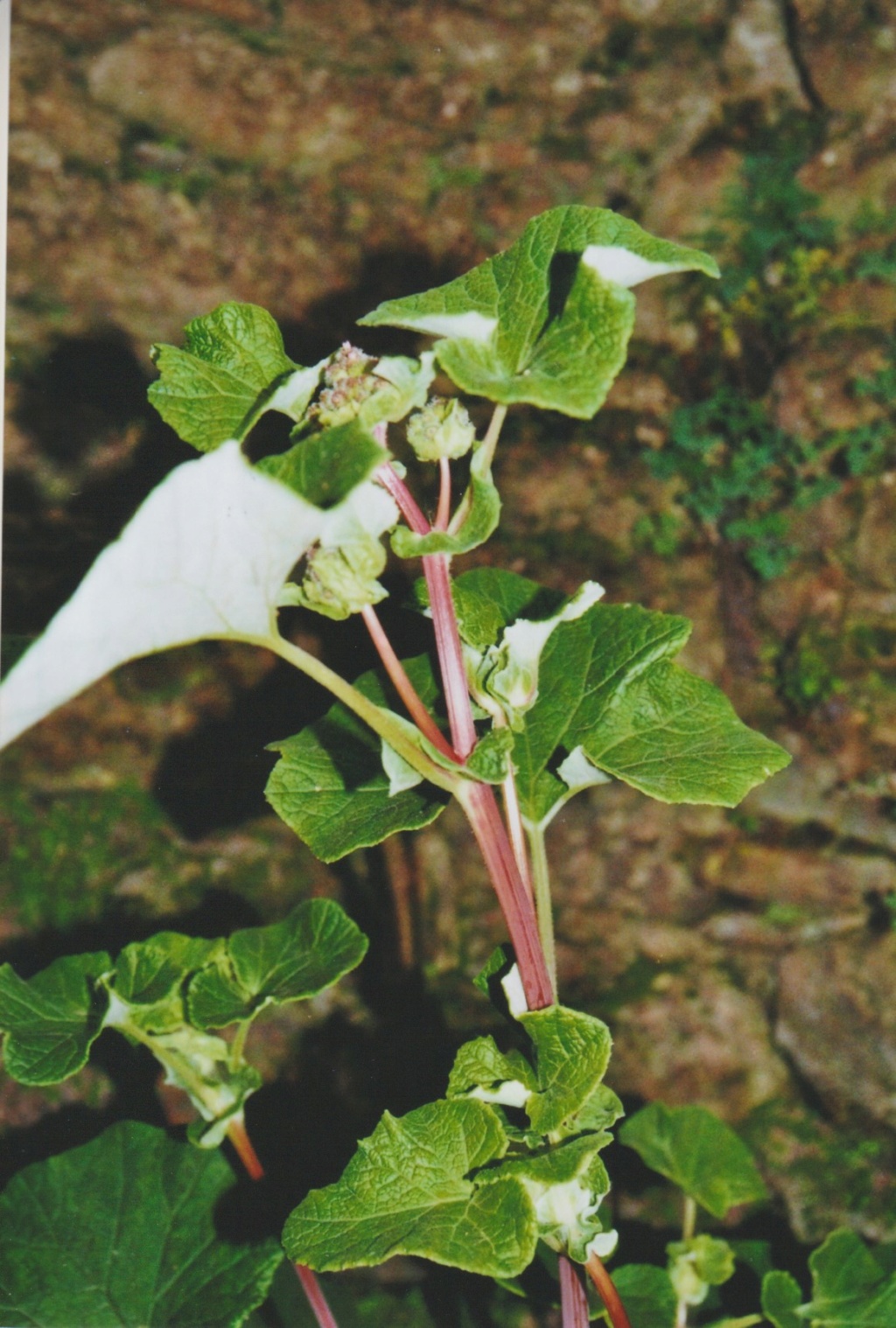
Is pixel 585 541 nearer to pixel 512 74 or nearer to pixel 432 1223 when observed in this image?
pixel 512 74

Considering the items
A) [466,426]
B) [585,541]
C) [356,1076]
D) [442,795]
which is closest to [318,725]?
[442,795]

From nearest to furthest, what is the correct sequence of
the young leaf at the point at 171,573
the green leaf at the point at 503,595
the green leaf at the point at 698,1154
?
the young leaf at the point at 171,573, the green leaf at the point at 503,595, the green leaf at the point at 698,1154

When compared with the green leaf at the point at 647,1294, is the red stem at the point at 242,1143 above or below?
above

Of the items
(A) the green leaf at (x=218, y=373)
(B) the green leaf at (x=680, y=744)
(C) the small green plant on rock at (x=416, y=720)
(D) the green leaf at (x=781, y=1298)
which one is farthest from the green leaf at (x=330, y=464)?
(D) the green leaf at (x=781, y=1298)

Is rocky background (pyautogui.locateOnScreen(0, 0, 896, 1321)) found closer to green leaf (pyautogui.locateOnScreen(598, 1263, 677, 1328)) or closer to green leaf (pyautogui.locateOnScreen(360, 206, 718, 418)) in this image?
green leaf (pyautogui.locateOnScreen(598, 1263, 677, 1328))

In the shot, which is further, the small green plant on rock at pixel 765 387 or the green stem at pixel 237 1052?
the small green plant on rock at pixel 765 387

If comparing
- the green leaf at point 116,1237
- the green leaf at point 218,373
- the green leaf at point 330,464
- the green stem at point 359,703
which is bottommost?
the green leaf at point 116,1237

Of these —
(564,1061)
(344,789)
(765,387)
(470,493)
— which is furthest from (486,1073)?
(765,387)

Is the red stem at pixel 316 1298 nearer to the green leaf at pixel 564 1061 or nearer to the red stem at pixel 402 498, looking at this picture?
the green leaf at pixel 564 1061
